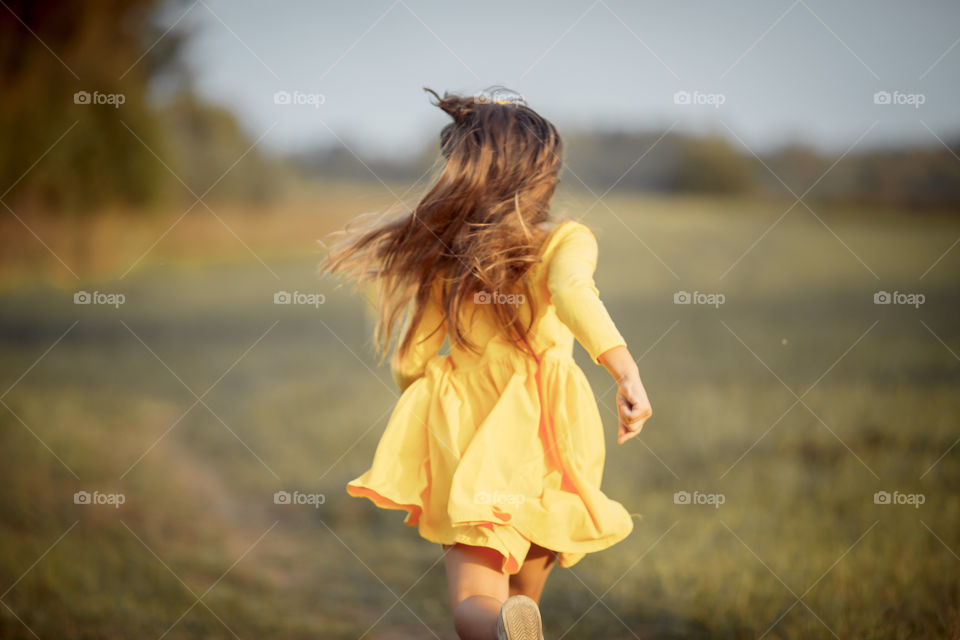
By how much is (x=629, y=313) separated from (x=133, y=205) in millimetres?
6379

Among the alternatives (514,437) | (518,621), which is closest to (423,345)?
(514,437)

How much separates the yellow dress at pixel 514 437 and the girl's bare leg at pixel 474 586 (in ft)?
0.14

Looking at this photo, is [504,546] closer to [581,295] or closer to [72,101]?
[581,295]

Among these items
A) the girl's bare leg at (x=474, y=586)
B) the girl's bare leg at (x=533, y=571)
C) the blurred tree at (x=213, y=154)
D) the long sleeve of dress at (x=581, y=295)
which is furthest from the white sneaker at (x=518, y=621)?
the blurred tree at (x=213, y=154)

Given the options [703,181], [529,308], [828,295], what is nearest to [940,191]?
[828,295]

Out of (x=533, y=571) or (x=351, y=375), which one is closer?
(x=533, y=571)

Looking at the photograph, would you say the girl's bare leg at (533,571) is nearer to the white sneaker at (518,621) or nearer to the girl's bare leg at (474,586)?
the girl's bare leg at (474,586)

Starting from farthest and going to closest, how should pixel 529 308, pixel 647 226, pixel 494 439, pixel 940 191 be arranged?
pixel 647 226, pixel 940 191, pixel 529 308, pixel 494 439

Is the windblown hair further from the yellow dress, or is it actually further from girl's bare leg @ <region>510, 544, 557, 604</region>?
girl's bare leg @ <region>510, 544, 557, 604</region>

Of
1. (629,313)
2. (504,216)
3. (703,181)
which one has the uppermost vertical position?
(703,181)

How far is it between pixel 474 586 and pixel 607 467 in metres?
2.74

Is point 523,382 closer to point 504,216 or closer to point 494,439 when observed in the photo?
point 494,439

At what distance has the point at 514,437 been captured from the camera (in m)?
1.88

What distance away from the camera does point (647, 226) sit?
10.7 meters
